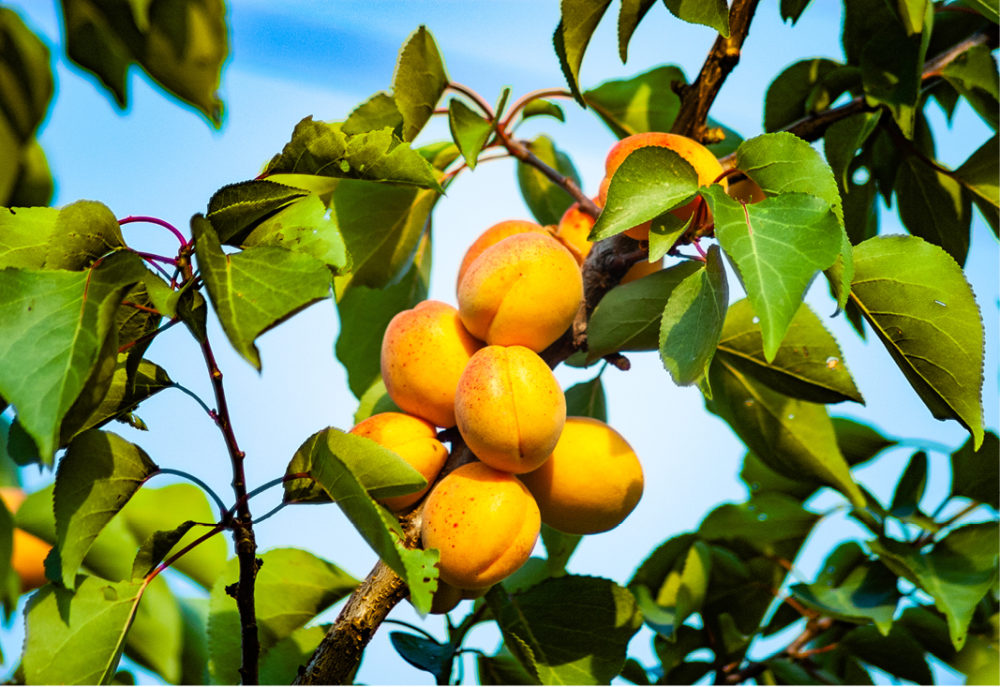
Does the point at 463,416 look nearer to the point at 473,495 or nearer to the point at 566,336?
the point at 473,495

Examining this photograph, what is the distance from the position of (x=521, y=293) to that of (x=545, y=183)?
1.50ft

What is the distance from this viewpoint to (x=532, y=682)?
92cm

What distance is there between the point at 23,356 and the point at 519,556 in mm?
394

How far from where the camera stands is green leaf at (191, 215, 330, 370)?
1.71ft

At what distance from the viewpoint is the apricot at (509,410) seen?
2.32 ft

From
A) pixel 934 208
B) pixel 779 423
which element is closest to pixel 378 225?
pixel 779 423

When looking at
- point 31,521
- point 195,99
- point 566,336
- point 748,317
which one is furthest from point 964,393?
point 31,521

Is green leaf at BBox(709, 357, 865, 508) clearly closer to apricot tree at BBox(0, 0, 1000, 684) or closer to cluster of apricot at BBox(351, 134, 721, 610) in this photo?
apricot tree at BBox(0, 0, 1000, 684)

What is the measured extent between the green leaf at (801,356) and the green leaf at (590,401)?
0.56 ft

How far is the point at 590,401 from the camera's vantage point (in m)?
1.03

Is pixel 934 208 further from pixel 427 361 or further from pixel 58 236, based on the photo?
pixel 58 236

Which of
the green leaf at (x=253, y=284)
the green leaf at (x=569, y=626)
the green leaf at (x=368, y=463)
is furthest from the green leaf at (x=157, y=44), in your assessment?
the green leaf at (x=569, y=626)

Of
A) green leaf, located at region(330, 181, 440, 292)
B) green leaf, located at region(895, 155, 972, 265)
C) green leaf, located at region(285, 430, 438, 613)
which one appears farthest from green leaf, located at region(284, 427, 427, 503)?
green leaf, located at region(895, 155, 972, 265)

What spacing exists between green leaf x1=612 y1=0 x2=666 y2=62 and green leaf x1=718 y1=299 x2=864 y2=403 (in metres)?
0.27
